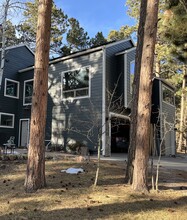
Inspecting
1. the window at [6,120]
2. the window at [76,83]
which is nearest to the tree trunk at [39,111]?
the window at [76,83]

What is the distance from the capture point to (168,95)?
18.4 m

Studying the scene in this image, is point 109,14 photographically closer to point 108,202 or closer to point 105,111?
point 105,111

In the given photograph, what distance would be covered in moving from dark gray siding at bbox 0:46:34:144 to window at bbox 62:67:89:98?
4128mm

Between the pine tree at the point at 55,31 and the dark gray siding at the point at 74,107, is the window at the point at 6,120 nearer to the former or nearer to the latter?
the dark gray siding at the point at 74,107

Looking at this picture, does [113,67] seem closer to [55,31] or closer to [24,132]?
[24,132]

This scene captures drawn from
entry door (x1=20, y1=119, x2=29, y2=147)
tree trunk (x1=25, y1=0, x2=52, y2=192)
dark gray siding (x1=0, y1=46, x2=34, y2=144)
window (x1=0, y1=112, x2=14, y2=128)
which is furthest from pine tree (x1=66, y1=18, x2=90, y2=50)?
tree trunk (x1=25, y1=0, x2=52, y2=192)

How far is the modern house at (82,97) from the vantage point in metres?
13.7

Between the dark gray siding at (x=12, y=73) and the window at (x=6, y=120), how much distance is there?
0.19 m

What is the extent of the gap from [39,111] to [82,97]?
8669 millimetres

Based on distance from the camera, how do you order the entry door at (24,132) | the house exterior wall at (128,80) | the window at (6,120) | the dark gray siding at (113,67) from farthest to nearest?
the entry door at (24,132) < the window at (6,120) < the house exterior wall at (128,80) < the dark gray siding at (113,67)

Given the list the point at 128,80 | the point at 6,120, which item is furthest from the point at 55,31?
the point at 128,80

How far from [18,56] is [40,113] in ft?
44.8

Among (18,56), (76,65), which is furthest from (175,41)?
(18,56)

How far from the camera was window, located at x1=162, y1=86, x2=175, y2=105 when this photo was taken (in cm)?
1758
